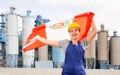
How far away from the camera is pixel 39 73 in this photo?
4881cm

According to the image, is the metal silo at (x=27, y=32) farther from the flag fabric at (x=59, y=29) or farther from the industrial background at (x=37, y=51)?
the flag fabric at (x=59, y=29)

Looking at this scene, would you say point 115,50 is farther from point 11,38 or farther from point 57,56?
point 11,38

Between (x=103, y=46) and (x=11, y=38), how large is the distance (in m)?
15.5

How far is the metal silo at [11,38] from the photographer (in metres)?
58.2

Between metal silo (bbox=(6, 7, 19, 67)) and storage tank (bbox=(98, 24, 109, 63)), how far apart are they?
14.2 metres

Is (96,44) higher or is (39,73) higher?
(96,44)

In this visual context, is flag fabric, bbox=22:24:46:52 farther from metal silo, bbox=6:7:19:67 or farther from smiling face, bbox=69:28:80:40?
metal silo, bbox=6:7:19:67

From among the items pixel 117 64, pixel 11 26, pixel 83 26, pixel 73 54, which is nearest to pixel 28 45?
pixel 83 26

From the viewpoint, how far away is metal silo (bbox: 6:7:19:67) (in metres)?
58.2

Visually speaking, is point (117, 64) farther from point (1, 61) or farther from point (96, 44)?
point (1, 61)

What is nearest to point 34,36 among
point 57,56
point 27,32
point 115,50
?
point 27,32

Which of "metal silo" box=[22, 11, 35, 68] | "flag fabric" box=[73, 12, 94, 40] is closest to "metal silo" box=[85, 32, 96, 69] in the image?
"metal silo" box=[22, 11, 35, 68]

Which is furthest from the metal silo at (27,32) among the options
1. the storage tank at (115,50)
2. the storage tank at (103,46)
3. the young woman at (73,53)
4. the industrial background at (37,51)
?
the young woman at (73,53)

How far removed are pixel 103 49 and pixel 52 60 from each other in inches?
350
